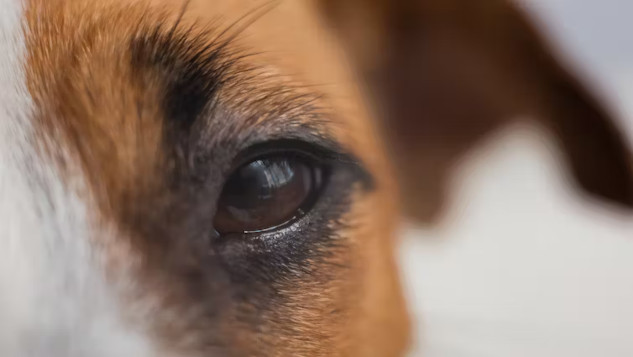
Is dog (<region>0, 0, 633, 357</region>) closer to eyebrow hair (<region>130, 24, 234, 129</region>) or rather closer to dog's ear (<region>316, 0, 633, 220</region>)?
eyebrow hair (<region>130, 24, 234, 129</region>)

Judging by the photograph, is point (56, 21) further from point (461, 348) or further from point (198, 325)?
point (461, 348)

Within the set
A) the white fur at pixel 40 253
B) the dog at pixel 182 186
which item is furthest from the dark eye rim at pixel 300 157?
the white fur at pixel 40 253

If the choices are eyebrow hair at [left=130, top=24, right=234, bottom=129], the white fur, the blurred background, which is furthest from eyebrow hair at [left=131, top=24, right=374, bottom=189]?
the blurred background

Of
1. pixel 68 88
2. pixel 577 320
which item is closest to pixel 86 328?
pixel 68 88

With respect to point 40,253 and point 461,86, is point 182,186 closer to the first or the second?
point 40,253

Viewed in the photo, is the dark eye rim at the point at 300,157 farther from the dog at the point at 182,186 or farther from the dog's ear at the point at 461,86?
the dog's ear at the point at 461,86

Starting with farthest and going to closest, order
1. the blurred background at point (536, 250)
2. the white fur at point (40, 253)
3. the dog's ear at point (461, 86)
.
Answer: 1. the blurred background at point (536, 250)
2. the dog's ear at point (461, 86)
3. the white fur at point (40, 253)
